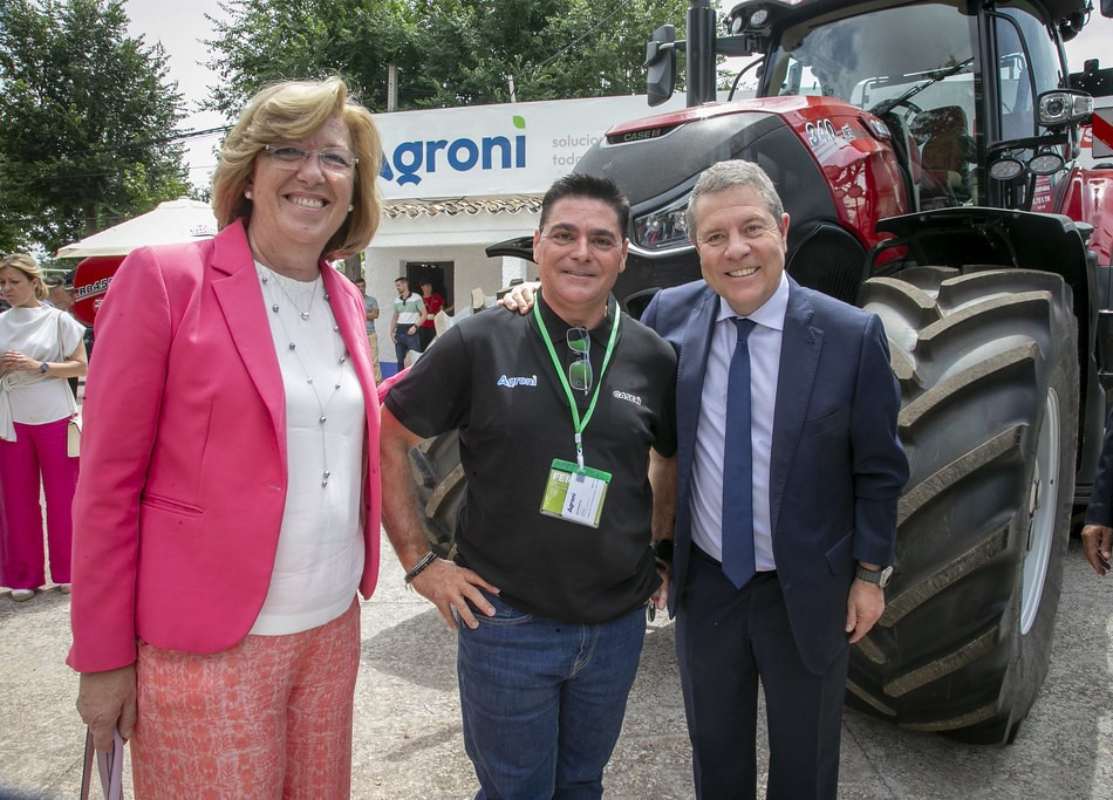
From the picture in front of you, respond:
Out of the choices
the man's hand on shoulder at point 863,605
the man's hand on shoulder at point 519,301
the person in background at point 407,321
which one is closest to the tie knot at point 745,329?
the man's hand on shoulder at point 519,301

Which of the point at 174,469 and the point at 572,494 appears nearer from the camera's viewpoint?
the point at 174,469

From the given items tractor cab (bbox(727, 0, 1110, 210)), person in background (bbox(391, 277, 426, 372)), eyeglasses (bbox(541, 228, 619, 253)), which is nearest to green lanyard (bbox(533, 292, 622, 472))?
eyeglasses (bbox(541, 228, 619, 253))

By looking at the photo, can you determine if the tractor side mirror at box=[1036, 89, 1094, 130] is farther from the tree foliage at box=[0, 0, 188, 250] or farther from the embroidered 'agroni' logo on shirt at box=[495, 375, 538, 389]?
the tree foliage at box=[0, 0, 188, 250]

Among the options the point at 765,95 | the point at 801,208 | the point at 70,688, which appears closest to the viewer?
the point at 801,208

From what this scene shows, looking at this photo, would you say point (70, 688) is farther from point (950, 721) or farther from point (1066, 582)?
point (1066, 582)

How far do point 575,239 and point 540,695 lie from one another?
39.3 inches

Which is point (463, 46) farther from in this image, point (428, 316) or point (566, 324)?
point (566, 324)

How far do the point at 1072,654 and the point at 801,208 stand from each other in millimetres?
2140

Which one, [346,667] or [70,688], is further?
[70,688]

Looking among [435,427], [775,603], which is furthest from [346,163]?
[775,603]

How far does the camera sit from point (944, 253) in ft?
10.9

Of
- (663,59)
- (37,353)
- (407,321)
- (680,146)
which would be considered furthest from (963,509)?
(407,321)

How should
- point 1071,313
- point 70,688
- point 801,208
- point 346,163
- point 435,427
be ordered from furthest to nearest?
point 70,688 → point 801,208 → point 1071,313 → point 435,427 → point 346,163

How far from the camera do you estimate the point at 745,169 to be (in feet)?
6.48
